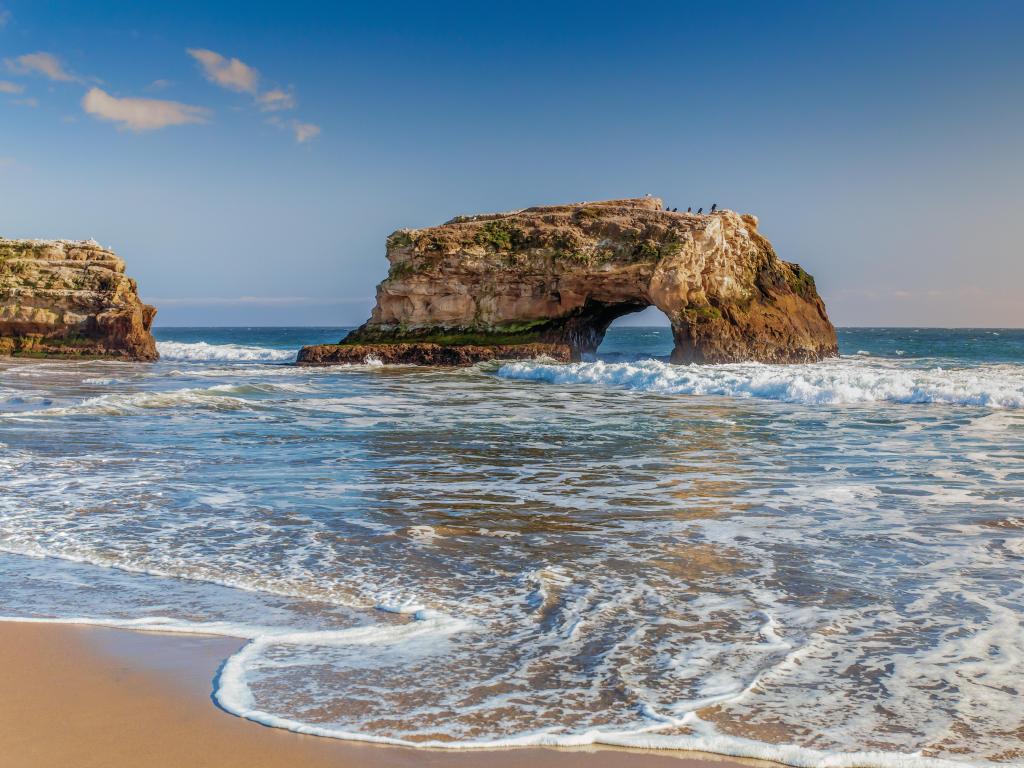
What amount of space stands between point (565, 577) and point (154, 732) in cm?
276

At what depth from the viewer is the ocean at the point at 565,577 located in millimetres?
3473

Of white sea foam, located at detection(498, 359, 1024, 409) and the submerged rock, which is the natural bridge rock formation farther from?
white sea foam, located at detection(498, 359, 1024, 409)

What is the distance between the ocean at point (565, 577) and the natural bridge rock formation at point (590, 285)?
21.3 metres

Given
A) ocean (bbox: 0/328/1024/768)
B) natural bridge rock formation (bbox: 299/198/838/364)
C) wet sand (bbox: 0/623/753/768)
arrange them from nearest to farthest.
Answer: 1. wet sand (bbox: 0/623/753/768)
2. ocean (bbox: 0/328/1024/768)
3. natural bridge rock formation (bbox: 299/198/838/364)

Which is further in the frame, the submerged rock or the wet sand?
the submerged rock

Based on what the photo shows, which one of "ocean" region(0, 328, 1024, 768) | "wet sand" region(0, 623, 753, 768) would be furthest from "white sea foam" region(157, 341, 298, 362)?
"wet sand" region(0, 623, 753, 768)

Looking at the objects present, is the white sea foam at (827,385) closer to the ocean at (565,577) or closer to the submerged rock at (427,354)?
the ocean at (565,577)

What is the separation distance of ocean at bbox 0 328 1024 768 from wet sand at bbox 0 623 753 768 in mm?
98

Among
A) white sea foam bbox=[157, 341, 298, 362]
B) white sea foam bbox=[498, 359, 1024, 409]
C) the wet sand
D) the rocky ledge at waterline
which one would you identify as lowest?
the wet sand

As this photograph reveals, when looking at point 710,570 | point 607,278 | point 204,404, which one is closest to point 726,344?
point 607,278

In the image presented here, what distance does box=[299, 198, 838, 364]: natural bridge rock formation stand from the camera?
111ft

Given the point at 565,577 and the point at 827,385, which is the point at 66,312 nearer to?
the point at 827,385

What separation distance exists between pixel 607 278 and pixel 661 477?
1039 inches

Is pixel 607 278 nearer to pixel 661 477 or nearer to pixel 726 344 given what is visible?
pixel 726 344
